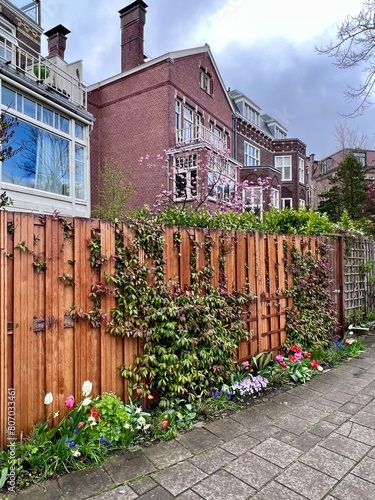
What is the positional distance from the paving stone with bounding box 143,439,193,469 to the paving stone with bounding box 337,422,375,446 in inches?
Result: 51.8

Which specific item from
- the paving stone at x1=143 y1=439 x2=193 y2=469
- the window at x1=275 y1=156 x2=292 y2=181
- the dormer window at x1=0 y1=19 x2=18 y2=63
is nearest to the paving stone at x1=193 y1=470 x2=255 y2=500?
the paving stone at x1=143 y1=439 x2=193 y2=469

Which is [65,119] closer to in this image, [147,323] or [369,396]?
[147,323]

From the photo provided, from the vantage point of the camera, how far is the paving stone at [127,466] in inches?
77.5

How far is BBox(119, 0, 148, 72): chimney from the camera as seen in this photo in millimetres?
15562

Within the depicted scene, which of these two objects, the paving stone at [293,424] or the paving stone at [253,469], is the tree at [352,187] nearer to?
the paving stone at [293,424]

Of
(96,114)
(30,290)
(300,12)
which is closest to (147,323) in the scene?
(30,290)

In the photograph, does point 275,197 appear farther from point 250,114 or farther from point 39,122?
point 39,122

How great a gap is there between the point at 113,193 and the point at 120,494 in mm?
12314

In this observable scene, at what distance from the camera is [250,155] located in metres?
22.0

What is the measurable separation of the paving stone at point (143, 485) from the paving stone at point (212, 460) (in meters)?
0.33

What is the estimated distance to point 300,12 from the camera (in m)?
6.09

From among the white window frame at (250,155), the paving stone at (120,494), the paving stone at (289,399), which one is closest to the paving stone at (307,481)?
the paving stone at (120,494)

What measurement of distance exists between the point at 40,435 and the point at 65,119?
10.5 metres

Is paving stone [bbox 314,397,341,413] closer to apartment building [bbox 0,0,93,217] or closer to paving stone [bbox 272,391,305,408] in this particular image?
paving stone [bbox 272,391,305,408]
